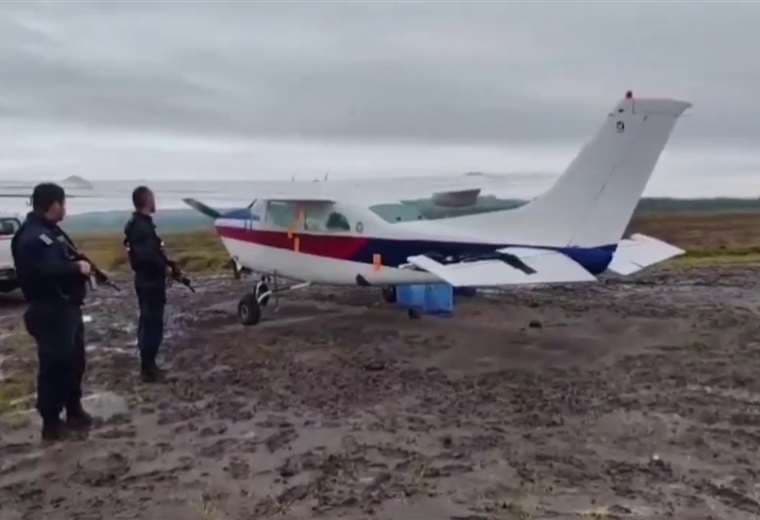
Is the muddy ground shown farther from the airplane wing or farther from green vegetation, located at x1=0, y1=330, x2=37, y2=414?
the airplane wing

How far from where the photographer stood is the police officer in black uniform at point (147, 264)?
320 inches

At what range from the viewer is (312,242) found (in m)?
12.0

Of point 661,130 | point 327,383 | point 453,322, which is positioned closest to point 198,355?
point 327,383

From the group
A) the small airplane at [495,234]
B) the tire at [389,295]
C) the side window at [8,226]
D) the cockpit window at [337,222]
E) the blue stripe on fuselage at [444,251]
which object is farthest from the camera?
the side window at [8,226]

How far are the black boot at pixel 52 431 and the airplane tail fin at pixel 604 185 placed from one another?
5.89 m

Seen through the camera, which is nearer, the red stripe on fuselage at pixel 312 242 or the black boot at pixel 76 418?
the black boot at pixel 76 418

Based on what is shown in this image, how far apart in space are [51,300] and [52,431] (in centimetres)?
102

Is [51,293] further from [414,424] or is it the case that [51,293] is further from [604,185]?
[604,185]

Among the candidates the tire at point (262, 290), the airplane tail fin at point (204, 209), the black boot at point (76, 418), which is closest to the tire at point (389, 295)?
the tire at point (262, 290)

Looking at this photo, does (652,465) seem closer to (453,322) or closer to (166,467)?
(166,467)

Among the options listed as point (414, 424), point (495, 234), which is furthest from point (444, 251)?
point (414, 424)

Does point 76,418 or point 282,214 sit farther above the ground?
point 282,214

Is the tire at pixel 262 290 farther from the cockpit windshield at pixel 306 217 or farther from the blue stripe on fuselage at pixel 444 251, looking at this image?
the blue stripe on fuselage at pixel 444 251

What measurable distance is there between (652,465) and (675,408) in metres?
1.61
